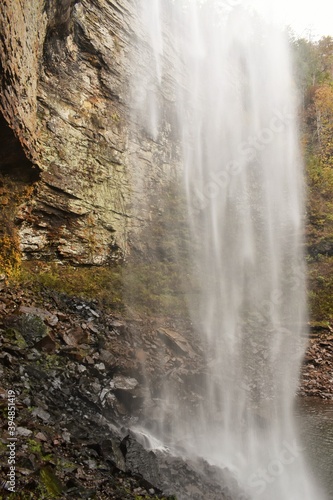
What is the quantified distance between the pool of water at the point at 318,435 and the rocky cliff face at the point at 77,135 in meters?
7.07

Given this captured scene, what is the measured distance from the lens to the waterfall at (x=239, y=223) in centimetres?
726

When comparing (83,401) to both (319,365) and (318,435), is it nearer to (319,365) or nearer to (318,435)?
(318,435)

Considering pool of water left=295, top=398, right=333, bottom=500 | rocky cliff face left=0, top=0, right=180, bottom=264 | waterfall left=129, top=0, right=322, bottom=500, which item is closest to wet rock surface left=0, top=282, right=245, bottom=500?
waterfall left=129, top=0, right=322, bottom=500

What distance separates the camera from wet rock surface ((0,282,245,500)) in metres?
4.12

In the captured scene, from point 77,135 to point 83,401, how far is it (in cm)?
845

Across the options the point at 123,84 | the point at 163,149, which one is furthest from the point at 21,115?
the point at 163,149

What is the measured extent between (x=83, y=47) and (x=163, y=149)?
15.7ft

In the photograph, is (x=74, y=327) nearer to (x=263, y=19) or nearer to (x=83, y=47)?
(x=83, y=47)

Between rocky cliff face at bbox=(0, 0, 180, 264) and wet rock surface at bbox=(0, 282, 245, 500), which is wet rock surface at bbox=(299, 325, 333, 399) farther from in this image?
rocky cliff face at bbox=(0, 0, 180, 264)

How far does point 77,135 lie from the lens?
449 inches

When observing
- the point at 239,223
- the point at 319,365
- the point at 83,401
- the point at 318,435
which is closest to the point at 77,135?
the point at 239,223

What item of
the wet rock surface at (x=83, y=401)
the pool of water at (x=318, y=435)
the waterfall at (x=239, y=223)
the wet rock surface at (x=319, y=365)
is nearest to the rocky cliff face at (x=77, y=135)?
the waterfall at (x=239, y=223)

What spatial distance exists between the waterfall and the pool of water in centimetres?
20

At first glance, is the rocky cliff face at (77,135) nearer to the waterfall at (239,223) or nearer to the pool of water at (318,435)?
the waterfall at (239,223)
